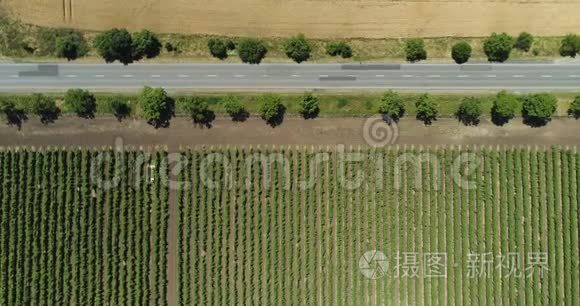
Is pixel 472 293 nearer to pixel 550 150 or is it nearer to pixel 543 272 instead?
pixel 543 272

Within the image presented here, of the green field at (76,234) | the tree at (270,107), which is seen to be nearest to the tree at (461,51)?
the tree at (270,107)

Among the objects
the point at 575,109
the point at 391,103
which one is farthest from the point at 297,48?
the point at 575,109

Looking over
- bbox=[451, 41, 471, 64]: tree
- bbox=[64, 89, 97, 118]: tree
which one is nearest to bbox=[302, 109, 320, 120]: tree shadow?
bbox=[451, 41, 471, 64]: tree

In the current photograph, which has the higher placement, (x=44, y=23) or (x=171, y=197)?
(x=44, y=23)

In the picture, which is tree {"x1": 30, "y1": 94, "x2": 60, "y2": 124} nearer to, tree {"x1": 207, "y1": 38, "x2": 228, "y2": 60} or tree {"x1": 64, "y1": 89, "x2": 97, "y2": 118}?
tree {"x1": 64, "y1": 89, "x2": 97, "y2": 118}

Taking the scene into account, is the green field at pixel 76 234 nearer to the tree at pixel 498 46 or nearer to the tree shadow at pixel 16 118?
the tree shadow at pixel 16 118

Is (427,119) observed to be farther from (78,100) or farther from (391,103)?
(78,100)

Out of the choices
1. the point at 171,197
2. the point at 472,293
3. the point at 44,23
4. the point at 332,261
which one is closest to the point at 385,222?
the point at 332,261
